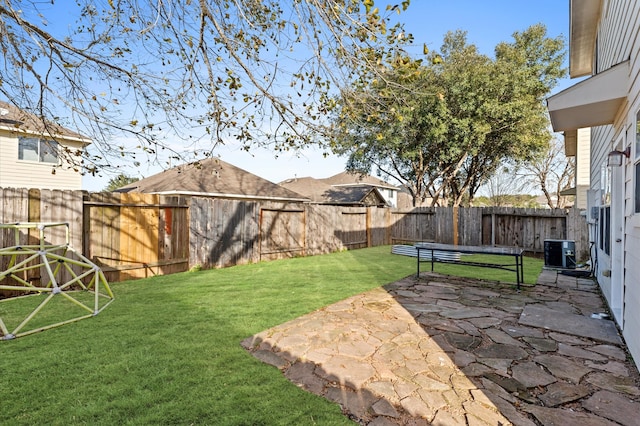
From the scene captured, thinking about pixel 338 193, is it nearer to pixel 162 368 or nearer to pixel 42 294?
pixel 42 294

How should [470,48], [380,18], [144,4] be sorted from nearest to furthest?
[380,18]
[144,4]
[470,48]

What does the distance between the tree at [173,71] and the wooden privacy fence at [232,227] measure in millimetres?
1785

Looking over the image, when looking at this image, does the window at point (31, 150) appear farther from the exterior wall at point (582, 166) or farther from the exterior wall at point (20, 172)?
the exterior wall at point (582, 166)

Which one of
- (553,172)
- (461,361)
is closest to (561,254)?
(461,361)

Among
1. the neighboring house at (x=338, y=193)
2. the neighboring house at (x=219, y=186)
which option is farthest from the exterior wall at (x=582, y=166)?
the neighboring house at (x=338, y=193)

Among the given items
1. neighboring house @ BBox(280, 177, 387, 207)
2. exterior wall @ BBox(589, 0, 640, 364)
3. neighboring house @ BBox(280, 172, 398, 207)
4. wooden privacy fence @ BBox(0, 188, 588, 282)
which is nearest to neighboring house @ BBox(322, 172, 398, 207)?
neighboring house @ BBox(280, 172, 398, 207)

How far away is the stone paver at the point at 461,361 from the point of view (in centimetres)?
220

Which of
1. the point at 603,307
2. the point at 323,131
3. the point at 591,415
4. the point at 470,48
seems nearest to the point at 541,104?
the point at 470,48

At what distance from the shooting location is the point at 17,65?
428cm

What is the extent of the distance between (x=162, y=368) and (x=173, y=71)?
12.0 feet

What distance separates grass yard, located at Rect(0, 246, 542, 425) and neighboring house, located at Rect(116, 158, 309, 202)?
978cm

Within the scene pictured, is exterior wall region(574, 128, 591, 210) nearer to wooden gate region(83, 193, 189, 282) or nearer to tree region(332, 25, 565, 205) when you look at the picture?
tree region(332, 25, 565, 205)

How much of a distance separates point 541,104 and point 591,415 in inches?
726

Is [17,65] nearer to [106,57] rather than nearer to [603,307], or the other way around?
[106,57]
